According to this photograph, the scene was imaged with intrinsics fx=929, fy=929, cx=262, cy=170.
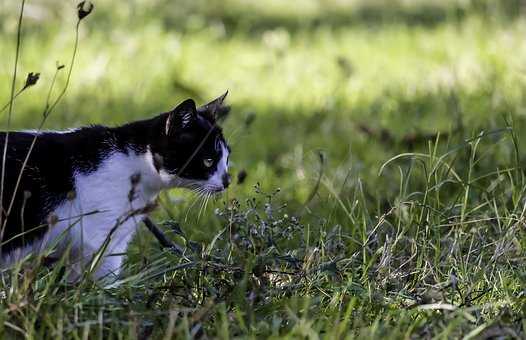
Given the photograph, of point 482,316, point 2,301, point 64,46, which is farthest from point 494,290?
point 64,46

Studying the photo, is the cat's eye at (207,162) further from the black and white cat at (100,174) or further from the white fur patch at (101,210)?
the white fur patch at (101,210)

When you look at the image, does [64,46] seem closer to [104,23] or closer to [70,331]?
[104,23]

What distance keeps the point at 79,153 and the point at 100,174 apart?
0.08m

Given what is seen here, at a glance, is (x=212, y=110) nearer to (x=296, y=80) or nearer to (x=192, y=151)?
(x=192, y=151)

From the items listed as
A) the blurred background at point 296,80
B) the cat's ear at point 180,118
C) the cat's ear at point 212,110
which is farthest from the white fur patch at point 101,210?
the blurred background at point 296,80

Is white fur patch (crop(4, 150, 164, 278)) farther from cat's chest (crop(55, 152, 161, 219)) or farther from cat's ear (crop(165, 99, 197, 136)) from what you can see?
cat's ear (crop(165, 99, 197, 136))

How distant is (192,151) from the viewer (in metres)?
2.72

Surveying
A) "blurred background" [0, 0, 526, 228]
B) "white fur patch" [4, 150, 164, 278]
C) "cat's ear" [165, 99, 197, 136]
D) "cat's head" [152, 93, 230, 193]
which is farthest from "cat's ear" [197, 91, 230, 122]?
"blurred background" [0, 0, 526, 228]

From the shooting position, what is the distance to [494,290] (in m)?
2.35

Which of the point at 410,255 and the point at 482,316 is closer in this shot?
the point at 482,316

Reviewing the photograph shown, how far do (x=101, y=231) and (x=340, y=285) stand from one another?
0.71 meters

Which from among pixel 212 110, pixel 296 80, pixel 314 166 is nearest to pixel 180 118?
pixel 212 110

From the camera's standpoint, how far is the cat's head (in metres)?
2.66

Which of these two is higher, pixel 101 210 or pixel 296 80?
pixel 101 210
